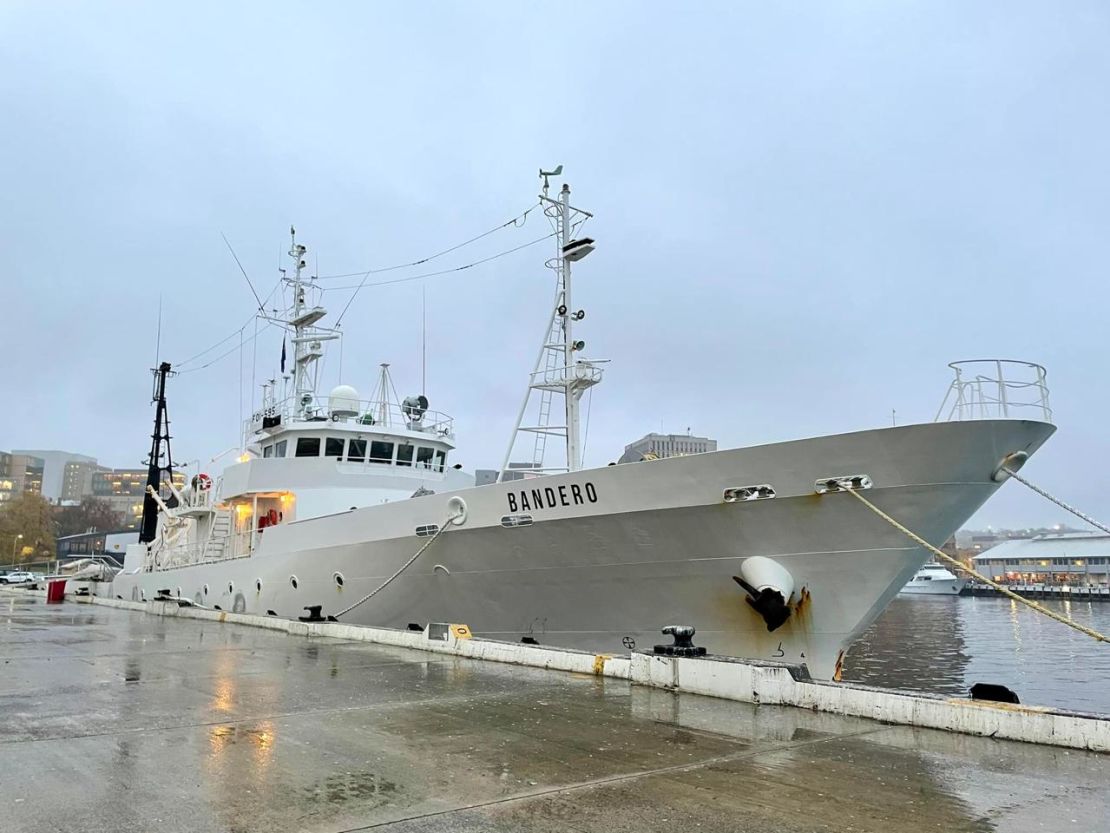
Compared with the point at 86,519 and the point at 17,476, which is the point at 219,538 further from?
the point at 17,476

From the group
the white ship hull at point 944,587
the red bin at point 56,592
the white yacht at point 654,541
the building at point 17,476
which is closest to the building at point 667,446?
the white yacht at point 654,541

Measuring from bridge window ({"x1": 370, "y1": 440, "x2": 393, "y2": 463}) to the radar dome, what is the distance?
124cm

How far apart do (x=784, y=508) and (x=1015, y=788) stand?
5.24 m

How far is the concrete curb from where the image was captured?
5410 mm

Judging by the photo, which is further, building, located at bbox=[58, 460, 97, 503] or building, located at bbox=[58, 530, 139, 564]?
building, located at bbox=[58, 460, 97, 503]

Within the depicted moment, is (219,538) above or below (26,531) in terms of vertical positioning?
below

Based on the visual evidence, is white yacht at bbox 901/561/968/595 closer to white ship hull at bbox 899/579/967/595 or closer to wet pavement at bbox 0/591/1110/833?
white ship hull at bbox 899/579/967/595

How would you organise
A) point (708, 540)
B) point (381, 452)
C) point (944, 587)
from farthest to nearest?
point (944, 587) → point (381, 452) → point (708, 540)

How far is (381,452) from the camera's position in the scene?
1819cm

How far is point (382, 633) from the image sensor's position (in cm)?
1188

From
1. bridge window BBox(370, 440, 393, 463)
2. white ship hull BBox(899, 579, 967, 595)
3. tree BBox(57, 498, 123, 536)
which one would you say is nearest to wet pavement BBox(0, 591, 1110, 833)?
bridge window BBox(370, 440, 393, 463)

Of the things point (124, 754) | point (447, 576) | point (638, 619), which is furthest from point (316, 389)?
point (124, 754)

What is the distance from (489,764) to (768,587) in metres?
5.39

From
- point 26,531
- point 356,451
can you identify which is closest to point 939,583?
point 356,451
